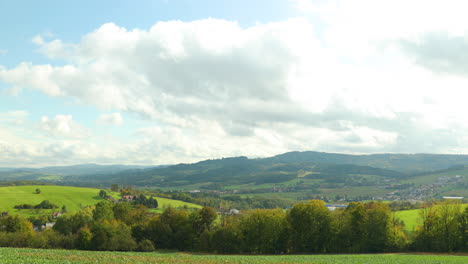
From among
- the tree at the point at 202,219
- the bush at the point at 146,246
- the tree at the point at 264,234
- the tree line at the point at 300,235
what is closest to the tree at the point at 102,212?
the tree line at the point at 300,235

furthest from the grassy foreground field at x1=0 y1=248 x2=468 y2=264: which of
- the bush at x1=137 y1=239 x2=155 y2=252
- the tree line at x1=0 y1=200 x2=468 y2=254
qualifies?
the bush at x1=137 y1=239 x2=155 y2=252

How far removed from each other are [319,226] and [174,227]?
39.5 metres

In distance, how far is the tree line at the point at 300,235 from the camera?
73.1m

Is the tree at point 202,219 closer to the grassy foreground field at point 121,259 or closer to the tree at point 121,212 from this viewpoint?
the grassy foreground field at point 121,259

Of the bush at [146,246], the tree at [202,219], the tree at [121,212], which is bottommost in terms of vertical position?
the bush at [146,246]

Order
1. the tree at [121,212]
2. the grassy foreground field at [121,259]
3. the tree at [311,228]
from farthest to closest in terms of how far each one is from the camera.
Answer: the tree at [121,212]
the tree at [311,228]
the grassy foreground field at [121,259]

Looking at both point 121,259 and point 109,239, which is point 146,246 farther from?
point 121,259

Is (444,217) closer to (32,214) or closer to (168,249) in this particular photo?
(168,249)

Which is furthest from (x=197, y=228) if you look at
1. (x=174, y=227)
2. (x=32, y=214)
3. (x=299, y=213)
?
(x=32, y=214)

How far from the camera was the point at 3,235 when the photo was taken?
254 ft

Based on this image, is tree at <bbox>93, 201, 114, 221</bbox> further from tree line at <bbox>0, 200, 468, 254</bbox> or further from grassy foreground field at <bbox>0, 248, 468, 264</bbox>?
grassy foreground field at <bbox>0, 248, 468, 264</bbox>

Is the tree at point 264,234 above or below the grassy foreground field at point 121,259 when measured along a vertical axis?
below

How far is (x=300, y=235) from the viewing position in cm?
7750

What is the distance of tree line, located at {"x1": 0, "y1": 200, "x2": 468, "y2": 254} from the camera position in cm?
7306
